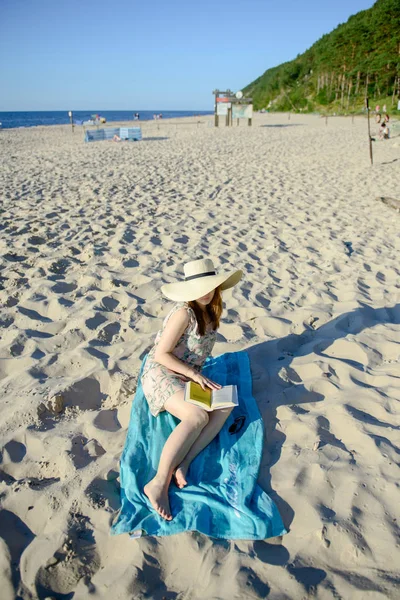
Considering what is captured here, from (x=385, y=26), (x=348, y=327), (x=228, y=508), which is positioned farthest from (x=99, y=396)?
(x=385, y=26)

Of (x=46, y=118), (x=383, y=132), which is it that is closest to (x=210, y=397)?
(x=383, y=132)

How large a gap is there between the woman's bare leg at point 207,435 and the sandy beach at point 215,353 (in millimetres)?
316

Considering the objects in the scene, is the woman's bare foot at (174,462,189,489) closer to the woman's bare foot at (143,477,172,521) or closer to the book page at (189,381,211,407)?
the woman's bare foot at (143,477,172,521)

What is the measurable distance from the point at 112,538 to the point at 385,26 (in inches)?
2150

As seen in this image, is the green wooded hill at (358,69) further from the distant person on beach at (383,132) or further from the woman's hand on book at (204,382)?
the woman's hand on book at (204,382)

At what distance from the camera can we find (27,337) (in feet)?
11.1

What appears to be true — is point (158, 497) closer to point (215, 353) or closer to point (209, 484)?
point (209, 484)

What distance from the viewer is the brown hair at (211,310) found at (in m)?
2.55

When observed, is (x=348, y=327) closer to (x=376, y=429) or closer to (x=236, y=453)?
(x=376, y=429)

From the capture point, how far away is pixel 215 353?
3.28 metres

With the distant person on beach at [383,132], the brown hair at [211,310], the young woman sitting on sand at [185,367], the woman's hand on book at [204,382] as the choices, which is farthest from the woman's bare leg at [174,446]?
the distant person on beach at [383,132]

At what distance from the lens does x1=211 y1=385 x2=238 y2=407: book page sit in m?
2.26

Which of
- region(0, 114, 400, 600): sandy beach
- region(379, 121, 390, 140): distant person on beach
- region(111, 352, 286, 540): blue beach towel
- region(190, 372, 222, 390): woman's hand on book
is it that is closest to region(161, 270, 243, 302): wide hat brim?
region(190, 372, 222, 390): woman's hand on book

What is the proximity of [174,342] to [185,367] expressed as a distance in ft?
0.52
